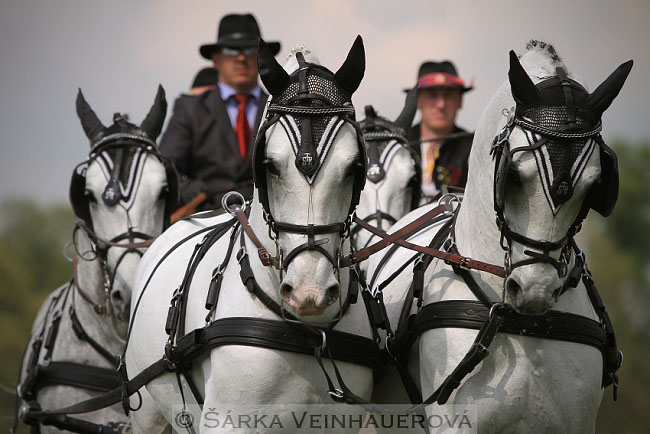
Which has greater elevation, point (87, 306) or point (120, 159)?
point (120, 159)

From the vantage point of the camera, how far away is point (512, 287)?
3949mm

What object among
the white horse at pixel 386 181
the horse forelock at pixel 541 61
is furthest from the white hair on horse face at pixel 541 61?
the white horse at pixel 386 181

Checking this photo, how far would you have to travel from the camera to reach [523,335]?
164 inches

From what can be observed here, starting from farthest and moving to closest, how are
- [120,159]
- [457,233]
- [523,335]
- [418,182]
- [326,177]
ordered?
[418,182], [120,159], [457,233], [523,335], [326,177]

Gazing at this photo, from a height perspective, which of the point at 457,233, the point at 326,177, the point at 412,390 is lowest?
the point at 412,390

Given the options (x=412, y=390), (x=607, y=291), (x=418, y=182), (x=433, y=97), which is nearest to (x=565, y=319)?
(x=412, y=390)

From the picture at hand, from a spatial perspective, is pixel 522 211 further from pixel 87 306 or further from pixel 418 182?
pixel 87 306

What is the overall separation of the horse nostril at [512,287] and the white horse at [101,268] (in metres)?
2.81

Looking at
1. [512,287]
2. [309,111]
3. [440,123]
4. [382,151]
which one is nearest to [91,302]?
[382,151]

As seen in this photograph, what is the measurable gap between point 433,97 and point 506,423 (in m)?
5.15

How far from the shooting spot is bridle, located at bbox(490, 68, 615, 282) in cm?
387

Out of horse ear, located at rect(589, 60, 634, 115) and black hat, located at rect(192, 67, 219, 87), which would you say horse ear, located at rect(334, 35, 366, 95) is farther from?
black hat, located at rect(192, 67, 219, 87)

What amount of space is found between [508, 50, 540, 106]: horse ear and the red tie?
4143mm

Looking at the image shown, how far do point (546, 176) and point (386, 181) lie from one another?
2930 mm
